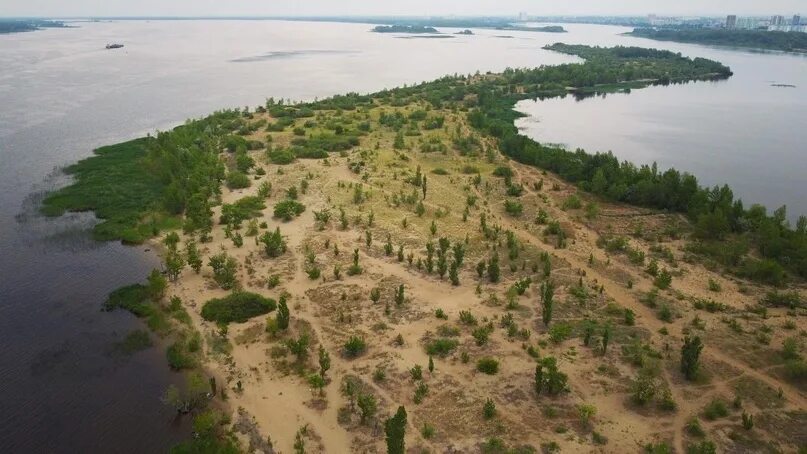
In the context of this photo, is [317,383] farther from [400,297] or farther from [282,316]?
[400,297]

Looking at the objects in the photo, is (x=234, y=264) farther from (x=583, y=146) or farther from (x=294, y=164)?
(x=583, y=146)

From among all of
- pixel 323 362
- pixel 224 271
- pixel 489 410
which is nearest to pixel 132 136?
pixel 224 271

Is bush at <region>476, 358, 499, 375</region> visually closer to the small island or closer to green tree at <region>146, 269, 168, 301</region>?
green tree at <region>146, 269, 168, 301</region>

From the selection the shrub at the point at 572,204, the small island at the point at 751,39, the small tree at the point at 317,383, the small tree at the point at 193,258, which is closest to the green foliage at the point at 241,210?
the small tree at the point at 193,258

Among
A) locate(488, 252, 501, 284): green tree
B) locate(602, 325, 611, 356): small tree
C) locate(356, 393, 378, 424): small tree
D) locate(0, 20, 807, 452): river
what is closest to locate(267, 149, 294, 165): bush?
locate(0, 20, 807, 452): river

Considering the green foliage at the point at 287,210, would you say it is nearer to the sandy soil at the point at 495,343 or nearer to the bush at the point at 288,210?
the bush at the point at 288,210

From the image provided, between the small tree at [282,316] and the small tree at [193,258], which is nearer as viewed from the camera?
the small tree at [282,316]
